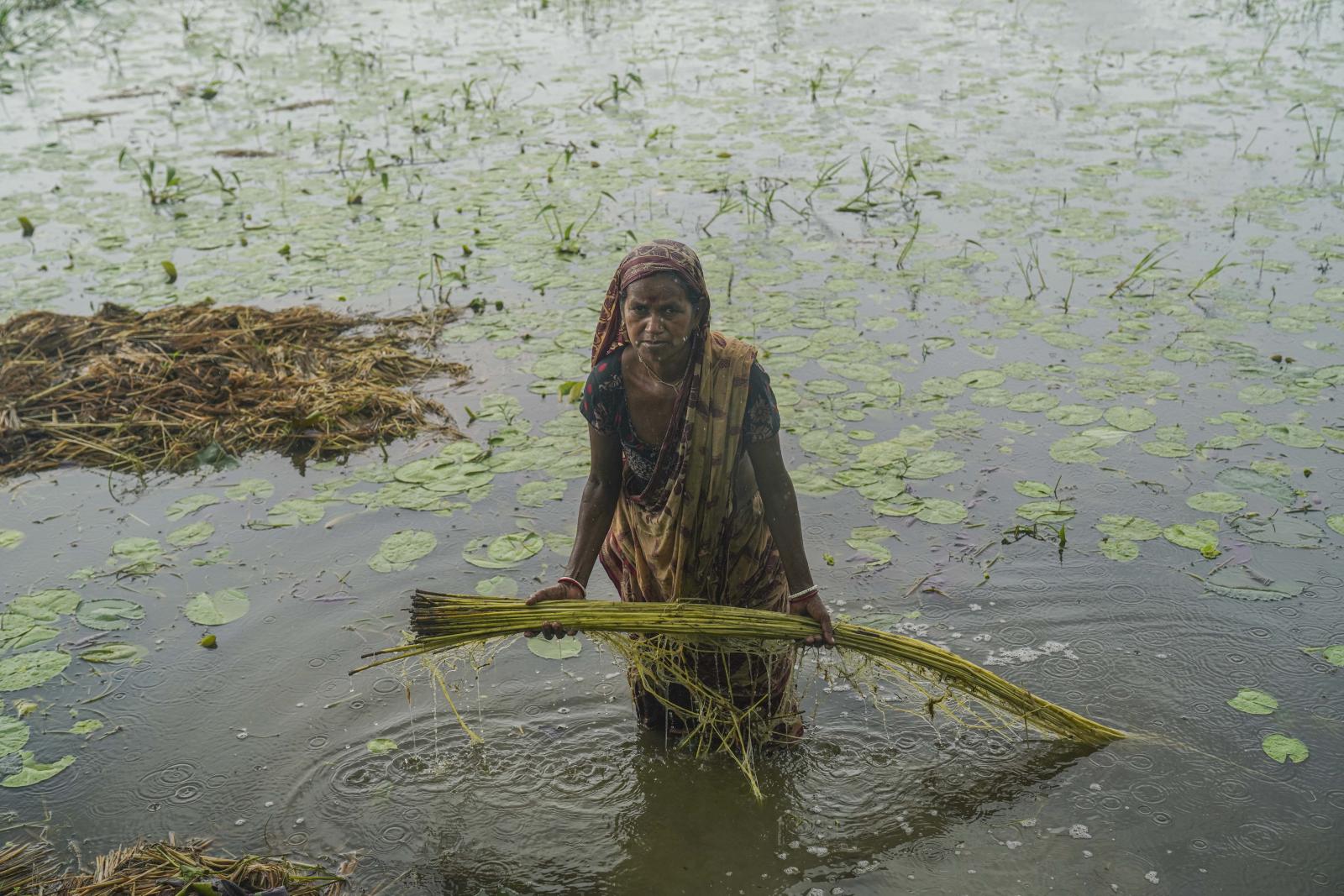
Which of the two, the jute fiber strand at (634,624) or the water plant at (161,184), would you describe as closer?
the jute fiber strand at (634,624)

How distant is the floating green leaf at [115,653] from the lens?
3.79m

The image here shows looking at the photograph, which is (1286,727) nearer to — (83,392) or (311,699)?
(311,699)

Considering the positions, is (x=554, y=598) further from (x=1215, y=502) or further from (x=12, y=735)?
(x=1215, y=502)

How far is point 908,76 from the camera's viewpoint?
9.87 m

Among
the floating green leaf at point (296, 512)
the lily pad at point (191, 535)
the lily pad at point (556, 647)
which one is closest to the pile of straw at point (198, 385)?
the floating green leaf at point (296, 512)

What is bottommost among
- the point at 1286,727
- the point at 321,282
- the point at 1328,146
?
the point at 1286,727

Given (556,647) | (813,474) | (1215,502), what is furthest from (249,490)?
(1215,502)

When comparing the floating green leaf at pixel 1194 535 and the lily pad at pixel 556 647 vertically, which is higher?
the floating green leaf at pixel 1194 535

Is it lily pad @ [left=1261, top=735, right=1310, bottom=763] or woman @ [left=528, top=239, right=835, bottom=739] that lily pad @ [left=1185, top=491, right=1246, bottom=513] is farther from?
woman @ [left=528, top=239, right=835, bottom=739]

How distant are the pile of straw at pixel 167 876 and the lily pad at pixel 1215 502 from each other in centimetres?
321

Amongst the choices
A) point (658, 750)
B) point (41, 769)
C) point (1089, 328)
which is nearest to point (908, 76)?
point (1089, 328)

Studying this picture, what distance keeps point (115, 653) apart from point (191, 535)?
0.71m

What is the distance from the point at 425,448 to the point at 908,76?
21.7 ft

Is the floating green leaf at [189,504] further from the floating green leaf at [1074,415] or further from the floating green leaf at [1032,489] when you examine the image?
the floating green leaf at [1074,415]
